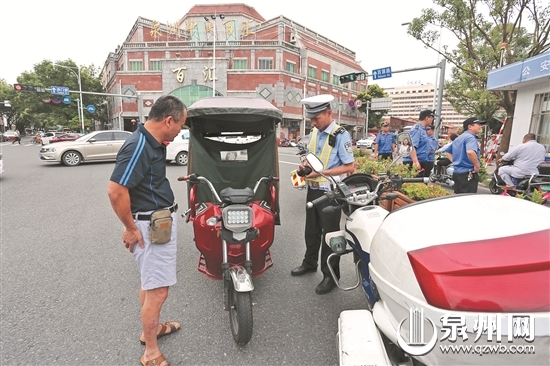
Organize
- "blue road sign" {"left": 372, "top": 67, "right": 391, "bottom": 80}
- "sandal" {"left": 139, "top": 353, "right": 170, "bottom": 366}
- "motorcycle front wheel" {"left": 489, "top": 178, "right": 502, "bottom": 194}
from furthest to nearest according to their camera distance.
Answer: "blue road sign" {"left": 372, "top": 67, "right": 391, "bottom": 80} → "motorcycle front wheel" {"left": 489, "top": 178, "right": 502, "bottom": 194} → "sandal" {"left": 139, "top": 353, "right": 170, "bottom": 366}

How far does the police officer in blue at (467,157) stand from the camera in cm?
475

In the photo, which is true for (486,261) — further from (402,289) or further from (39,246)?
(39,246)

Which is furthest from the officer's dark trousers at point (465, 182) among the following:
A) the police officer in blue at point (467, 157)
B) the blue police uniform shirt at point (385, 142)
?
the blue police uniform shirt at point (385, 142)

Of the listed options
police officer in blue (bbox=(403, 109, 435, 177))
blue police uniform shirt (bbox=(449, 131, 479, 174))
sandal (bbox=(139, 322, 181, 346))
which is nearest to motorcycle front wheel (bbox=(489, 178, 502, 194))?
police officer in blue (bbox=(403, 109, 435, 177))

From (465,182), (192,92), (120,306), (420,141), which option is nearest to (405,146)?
(120,306)

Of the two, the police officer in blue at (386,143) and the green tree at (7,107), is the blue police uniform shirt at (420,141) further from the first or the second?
the green tree at (7,107)

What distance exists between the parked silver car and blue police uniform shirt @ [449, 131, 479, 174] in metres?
11.5

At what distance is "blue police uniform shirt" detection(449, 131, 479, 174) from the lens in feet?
15.6

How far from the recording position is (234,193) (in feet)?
8.27

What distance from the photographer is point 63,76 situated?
135 ft

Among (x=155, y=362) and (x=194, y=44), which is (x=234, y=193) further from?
(x=194, y=44)

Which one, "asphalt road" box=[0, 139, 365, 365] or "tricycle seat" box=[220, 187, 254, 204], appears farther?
"tricycle seat" box=[220, 187, 254, 204]

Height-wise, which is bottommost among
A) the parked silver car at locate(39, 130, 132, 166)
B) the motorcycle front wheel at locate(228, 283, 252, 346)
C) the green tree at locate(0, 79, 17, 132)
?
the motorcycle front wheel at locate(228, 283, 252, 346)

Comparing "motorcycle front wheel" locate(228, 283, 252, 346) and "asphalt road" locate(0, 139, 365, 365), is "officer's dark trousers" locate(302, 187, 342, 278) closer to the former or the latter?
"asphalt road" locate(0, 139, 365, 365)
